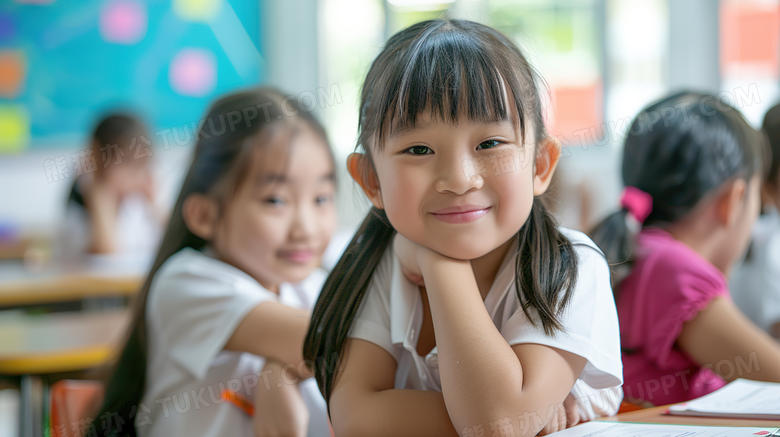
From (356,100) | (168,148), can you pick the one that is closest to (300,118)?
(356,100)

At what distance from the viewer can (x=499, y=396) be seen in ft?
2.20

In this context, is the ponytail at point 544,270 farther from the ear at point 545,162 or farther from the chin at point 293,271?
the chin at point 293,271

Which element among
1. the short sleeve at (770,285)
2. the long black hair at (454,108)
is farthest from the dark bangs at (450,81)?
the short sleeve at (770,285)

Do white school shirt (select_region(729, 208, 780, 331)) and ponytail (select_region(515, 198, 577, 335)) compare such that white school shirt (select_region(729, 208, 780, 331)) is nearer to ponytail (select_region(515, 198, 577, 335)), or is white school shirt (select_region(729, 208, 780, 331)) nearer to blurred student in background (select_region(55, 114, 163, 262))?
ponytail (select_region(515, 198, 577, 335))

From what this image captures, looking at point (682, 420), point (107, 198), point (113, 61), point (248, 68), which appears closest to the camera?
point (682, 420)

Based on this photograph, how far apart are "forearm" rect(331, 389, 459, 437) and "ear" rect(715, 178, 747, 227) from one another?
2.77 feet

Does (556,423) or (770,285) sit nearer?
(556,423)

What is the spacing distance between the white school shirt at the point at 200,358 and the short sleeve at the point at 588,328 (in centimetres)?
55

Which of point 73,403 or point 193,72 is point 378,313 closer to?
point 73,403

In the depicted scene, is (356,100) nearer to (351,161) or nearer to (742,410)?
(351,161)

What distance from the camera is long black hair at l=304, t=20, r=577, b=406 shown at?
2.32 feet

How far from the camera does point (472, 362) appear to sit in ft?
2.23

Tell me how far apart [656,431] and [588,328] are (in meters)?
0.13

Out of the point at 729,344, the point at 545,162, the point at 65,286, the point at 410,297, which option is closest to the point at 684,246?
the point at 729,344
